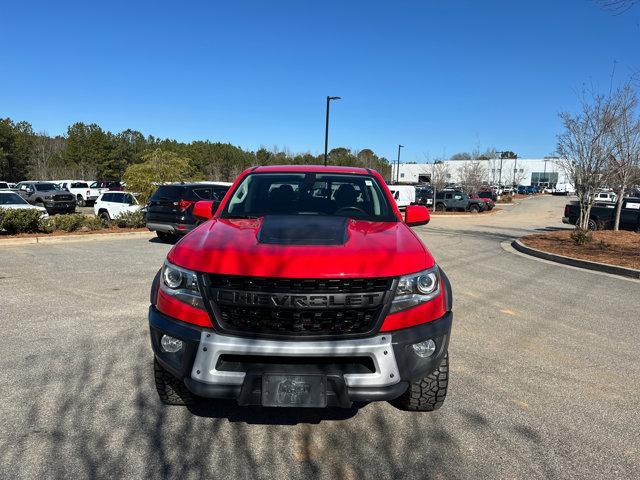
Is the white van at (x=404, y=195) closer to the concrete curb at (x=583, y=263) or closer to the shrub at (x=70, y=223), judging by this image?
the concrete curb at (x=583, y=263)

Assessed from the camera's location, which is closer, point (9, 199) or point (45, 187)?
point (9, 199)

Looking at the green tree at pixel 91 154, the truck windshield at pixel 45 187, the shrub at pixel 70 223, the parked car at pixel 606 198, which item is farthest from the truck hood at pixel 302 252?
the green tree at pixel 91 154

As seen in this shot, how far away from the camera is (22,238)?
39.3 feet

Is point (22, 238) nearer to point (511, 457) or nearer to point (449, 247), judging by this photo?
point (449, 247)

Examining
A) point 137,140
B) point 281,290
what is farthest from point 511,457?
point 137,140

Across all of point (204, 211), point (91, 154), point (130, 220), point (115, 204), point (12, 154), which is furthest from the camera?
point (91, 154)

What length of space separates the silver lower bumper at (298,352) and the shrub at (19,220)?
12.3m

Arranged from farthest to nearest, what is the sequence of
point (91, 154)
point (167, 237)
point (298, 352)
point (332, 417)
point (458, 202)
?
point (91, 154) < point (458, 202) < point (167, 237) < point (332, 417) < point (298, 352)

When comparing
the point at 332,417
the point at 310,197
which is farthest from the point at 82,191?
the point at 332,417

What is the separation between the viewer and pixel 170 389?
3.13m

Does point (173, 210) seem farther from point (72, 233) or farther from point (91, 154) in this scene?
point (91, 154)

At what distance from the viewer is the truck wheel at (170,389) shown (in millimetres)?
3092

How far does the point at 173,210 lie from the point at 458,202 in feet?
82.7

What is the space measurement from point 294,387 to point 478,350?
2.69m
